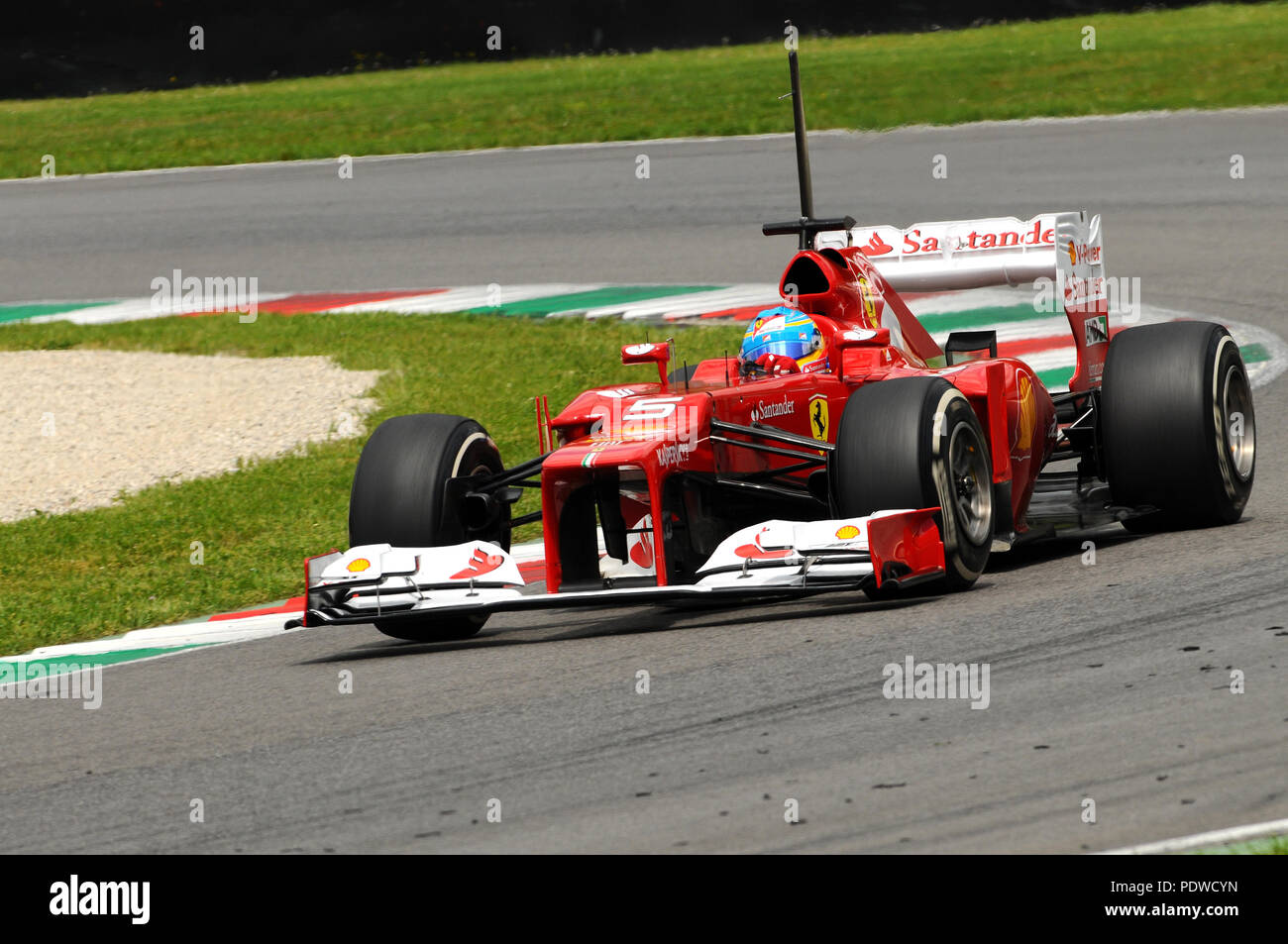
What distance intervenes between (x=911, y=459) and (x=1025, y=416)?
5.02 ft

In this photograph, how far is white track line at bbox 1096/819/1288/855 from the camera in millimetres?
4555

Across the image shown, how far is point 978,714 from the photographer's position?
589cm

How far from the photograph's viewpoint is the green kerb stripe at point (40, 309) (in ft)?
58.3

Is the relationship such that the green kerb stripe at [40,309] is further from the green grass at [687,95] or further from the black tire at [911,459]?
the black tire at [911,459]

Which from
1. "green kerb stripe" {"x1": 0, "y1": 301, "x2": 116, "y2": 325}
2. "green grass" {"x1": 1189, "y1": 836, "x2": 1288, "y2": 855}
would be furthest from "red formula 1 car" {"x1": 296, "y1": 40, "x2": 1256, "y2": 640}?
"green kerb stripe" {"x1": 0, "y1": 301, "x2": 116, "y2": 325}

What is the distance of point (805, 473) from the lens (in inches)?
336

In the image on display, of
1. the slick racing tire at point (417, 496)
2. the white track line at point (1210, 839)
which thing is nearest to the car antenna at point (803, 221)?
the slick racing tire at point (417, 496)

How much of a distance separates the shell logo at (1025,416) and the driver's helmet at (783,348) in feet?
3.13

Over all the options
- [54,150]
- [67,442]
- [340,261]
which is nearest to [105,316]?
[340,261]

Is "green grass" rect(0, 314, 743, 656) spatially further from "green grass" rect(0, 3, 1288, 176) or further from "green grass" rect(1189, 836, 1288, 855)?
"green grass" rect(0, 3, 1288, 176)

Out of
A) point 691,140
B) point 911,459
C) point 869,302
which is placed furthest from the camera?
point 691,140

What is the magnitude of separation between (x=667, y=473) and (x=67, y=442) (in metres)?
6.71

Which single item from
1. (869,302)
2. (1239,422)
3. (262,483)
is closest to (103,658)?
(262,483)

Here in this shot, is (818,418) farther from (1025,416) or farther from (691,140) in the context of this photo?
(691,140)
